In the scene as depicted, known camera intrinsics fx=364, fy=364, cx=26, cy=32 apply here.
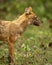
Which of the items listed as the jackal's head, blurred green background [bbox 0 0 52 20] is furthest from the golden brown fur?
blurred green background [bbox 0 0 52 20]

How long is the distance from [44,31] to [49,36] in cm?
127

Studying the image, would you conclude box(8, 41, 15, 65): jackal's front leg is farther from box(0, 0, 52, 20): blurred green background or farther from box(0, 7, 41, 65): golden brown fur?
box(0, 0, 52, 20): blurred green background

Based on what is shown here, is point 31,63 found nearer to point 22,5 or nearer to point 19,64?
point 19,64

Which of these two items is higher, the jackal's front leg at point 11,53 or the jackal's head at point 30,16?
the jackal's head at point 30,16

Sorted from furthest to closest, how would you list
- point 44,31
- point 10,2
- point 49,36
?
1. point 10,2
2. point 44,31
3. point 49,36

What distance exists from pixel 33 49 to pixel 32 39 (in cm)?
136

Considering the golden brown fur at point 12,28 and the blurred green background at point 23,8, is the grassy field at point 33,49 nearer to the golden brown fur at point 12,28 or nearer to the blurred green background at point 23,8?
the golden brown fur at point 12,28

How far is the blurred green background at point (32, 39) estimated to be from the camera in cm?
1202

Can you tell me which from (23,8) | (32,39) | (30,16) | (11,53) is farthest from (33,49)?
(23,8)

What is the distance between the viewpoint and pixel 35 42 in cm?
1448

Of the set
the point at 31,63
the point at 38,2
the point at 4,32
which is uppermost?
the point at 38,2

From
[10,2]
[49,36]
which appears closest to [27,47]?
[49,36]

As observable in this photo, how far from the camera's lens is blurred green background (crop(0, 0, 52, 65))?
12.0 m

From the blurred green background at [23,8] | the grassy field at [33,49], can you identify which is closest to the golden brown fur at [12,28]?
the grassy field at [33,49]
